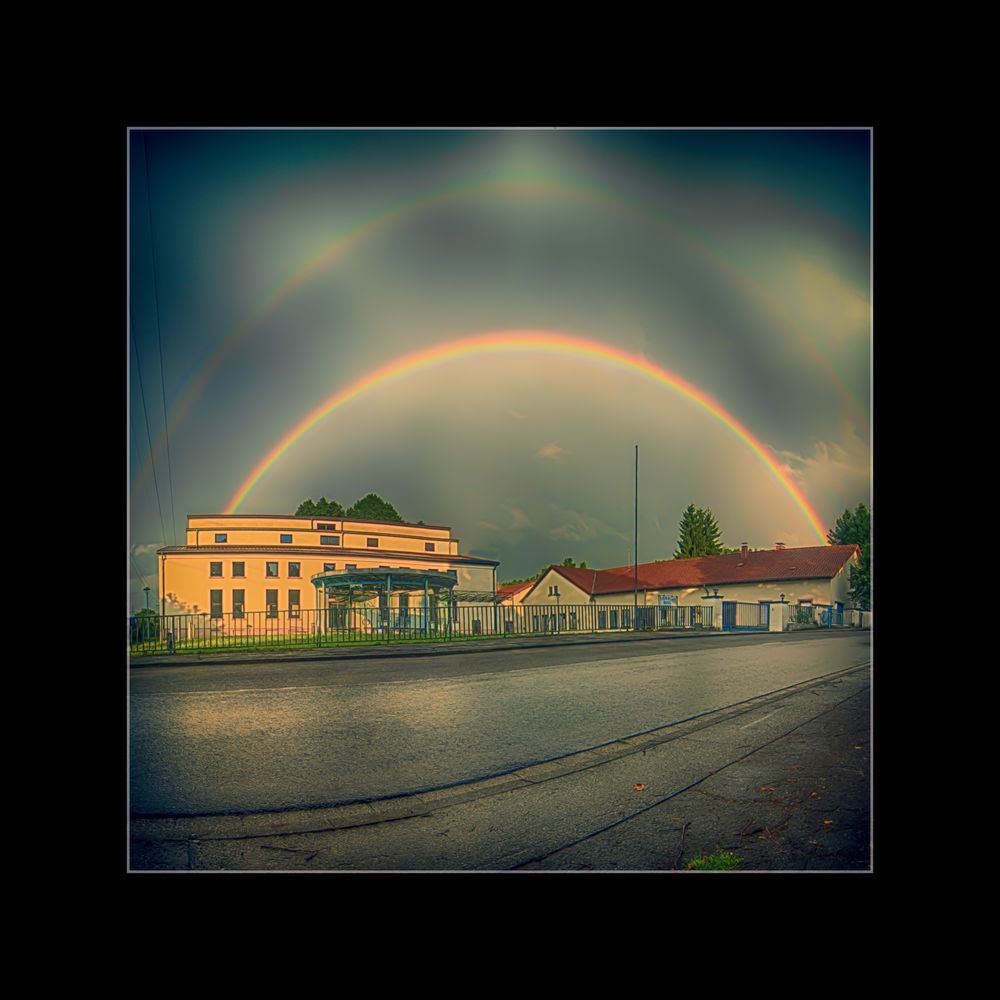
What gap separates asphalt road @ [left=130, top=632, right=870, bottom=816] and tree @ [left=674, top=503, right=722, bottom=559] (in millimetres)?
1587

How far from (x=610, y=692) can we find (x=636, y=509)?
242 cm

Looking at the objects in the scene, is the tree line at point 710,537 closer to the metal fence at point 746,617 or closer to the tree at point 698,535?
the tree at point 698,535

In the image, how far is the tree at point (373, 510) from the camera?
587 centimetres

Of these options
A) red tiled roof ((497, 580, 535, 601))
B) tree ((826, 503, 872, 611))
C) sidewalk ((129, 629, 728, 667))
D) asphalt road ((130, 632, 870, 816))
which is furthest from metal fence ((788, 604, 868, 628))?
red tiled roof ((497, 580, 535, 601))

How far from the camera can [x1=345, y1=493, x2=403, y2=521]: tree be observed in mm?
5867

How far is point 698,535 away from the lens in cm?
638

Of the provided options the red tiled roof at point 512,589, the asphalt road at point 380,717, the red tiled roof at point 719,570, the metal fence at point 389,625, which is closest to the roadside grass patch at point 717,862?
the asphalt road at point 380,717

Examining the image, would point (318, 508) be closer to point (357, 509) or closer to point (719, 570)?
point (357, 509)

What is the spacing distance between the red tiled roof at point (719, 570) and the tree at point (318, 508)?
236 centimetres

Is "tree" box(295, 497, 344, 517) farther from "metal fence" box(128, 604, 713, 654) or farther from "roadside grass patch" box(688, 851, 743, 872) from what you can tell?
"roadside grass patch" box(688, 851, 743, 872)

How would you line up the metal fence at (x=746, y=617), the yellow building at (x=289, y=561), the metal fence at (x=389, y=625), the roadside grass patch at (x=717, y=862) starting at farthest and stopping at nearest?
the metal fence at (x=746, y=617) → the metal fence at (x=389, y=625) → the yellow building at (x=289, y=561) → the roadside grass patch at (x=717, y=862)

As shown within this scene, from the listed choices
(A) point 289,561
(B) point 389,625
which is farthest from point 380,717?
(B) point 389,625
